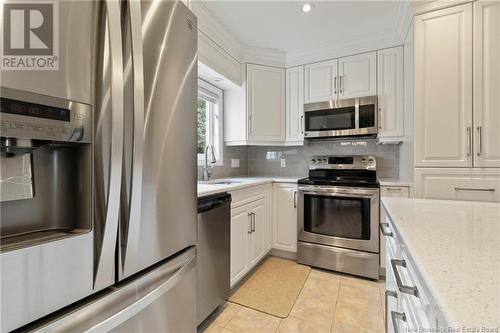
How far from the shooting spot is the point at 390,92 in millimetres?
2492

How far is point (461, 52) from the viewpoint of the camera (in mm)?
1819

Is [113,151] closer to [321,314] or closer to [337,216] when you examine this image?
[321,314]

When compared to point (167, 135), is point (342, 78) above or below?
above

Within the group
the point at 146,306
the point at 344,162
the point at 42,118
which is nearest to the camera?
the point at 42,118

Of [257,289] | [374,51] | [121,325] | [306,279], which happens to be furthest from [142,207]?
[374,51]

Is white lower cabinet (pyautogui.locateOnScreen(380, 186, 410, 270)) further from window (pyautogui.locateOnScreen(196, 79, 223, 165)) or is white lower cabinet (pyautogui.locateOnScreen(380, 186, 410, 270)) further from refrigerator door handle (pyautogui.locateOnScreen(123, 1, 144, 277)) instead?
refrigerator door handle (pyautogui.locateOnScreen(123, 1, 144, 277))

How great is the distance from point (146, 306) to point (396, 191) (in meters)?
2.21

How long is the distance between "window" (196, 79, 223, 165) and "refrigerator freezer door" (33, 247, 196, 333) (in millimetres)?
1688

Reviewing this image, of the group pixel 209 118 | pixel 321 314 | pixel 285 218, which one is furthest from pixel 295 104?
pixel 321 314

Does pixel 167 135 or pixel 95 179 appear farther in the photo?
pixel 167 135

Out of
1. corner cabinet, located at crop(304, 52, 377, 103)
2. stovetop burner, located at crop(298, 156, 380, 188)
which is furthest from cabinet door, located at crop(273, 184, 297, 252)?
corner cabinet, located at crop(304, 52, 377, 103)

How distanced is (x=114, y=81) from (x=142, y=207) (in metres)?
0.42

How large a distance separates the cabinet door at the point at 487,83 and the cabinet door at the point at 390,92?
2.24 feet

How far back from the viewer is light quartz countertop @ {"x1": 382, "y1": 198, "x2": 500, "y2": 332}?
41 cm
